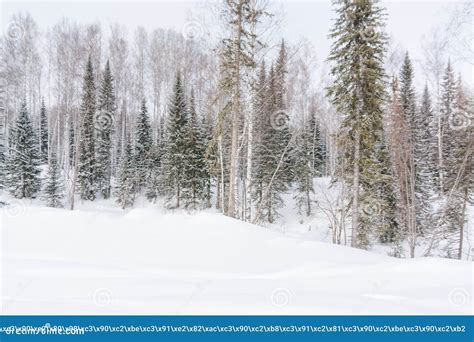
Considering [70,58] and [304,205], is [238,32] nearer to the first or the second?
[70,58]

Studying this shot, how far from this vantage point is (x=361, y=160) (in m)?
12.8

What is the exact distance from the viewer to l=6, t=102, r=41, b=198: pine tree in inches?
925

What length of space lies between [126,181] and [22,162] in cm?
801

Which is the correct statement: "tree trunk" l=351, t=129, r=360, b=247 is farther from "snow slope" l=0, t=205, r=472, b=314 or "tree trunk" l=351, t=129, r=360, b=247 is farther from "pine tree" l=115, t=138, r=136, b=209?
"pine tree" l=115, t=138, r=136, b=209

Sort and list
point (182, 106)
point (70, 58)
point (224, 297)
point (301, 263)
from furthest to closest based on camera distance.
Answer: point (182, 106), point (70, 58), point (301, 263), point (224, 297)

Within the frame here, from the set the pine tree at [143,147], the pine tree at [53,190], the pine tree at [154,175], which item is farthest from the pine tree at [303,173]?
the pine tree at [53,190]

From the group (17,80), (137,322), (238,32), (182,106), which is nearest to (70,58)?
(182,106)

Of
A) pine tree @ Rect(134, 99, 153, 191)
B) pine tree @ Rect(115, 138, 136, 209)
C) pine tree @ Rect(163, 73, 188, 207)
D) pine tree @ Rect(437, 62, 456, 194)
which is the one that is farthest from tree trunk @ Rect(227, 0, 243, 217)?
pine tree @ Rect(437, 62, 456, 194)

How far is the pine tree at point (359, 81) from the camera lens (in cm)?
1217

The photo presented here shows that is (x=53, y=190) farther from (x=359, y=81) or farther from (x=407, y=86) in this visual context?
(x=407, y=86)

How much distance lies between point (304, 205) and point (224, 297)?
23.3 meters

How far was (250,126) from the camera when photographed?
41.5 ft

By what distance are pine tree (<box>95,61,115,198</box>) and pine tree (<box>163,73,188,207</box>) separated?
7.22 m

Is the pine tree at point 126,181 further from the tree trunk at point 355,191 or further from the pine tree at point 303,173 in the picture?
the tree trunk at point 355,191
